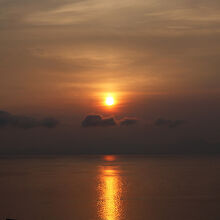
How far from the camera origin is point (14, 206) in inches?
3809

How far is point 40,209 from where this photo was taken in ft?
308

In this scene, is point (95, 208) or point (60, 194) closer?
point (95, 208)

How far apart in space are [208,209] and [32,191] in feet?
216

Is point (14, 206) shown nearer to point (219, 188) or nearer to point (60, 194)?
point (60, 194)

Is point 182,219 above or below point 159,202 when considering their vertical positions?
below

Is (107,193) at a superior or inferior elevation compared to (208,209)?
superior

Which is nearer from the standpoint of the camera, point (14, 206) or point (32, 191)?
point (14, 206)

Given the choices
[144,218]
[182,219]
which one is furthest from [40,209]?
[182,219]

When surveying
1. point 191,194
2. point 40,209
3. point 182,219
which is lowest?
point 182,219

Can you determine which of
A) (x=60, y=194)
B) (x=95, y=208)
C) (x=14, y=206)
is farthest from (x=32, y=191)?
(x=95, y=208)

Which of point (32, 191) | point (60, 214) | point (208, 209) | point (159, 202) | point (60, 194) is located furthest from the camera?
point (32, 191)

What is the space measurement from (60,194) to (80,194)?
6.76 m

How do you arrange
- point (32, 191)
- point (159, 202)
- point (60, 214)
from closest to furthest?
point (60, 214) → point (159, 202) → point (32, 191)

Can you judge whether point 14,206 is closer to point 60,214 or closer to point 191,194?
point 60,214
